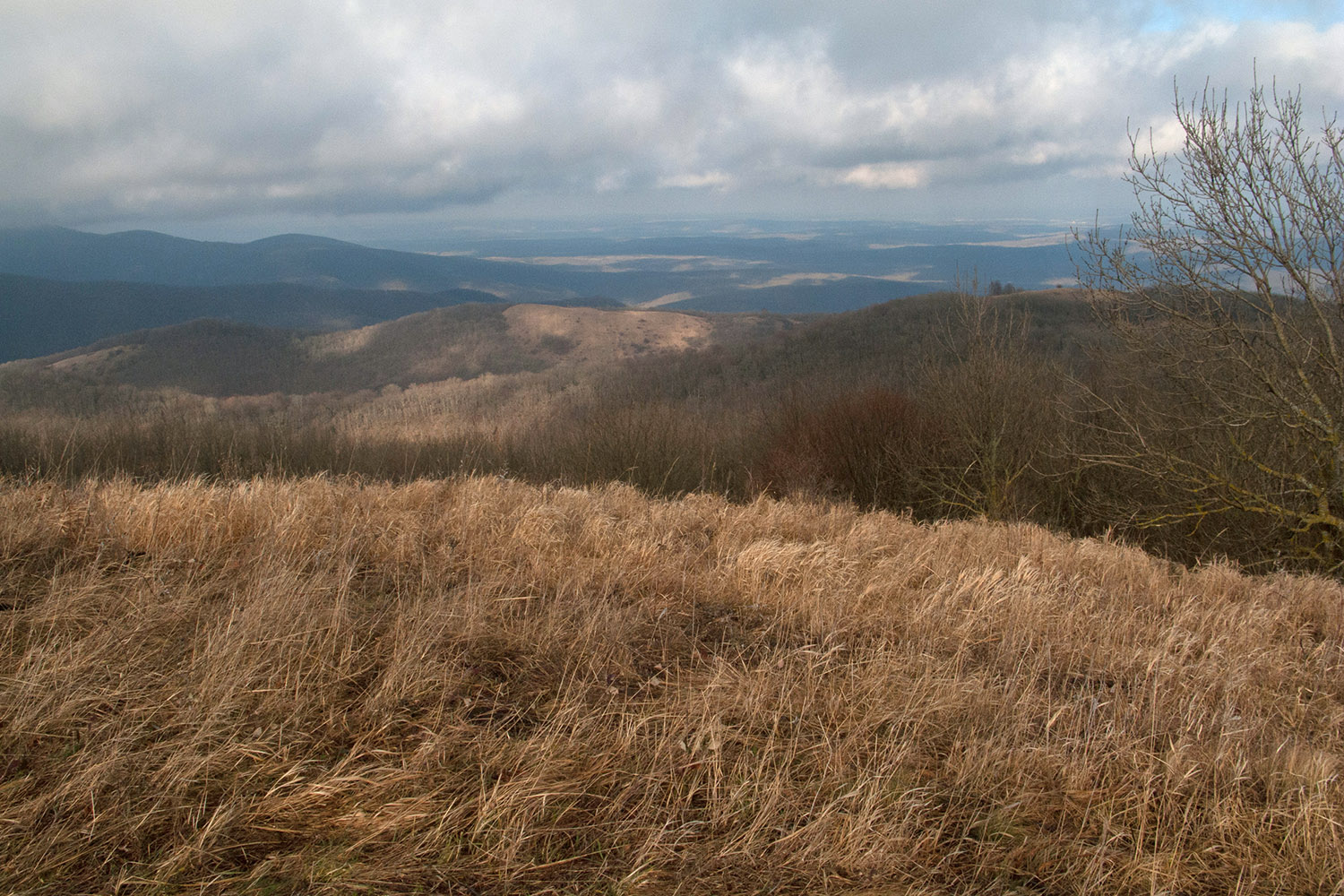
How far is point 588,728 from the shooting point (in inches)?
101

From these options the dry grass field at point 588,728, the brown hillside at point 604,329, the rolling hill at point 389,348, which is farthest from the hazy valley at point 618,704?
the brown hillside at point 604,329

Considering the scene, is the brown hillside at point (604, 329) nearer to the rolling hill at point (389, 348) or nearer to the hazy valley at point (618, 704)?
the rolling hill at point (389, 348)

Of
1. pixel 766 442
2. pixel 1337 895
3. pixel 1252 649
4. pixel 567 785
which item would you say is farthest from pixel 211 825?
pixel 766 442

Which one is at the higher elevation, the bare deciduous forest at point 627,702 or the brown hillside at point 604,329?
the brown hillside at point 604,329

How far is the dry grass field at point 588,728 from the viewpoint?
202 cm

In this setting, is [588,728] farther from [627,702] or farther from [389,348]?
[389,348]

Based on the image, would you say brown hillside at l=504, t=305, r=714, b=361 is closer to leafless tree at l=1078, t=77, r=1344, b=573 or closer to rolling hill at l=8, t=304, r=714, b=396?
rolling hill at l=8, t=304, r=714, b=396

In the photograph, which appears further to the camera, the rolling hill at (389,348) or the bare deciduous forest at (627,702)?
the rolling hill at (389,348)

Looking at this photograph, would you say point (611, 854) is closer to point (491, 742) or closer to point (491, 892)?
point (491, 892)

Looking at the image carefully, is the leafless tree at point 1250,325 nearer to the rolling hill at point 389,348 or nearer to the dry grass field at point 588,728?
the dry grass field at point 588,728

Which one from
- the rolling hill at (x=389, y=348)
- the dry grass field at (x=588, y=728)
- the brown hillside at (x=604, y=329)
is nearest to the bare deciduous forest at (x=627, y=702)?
the dry grass field at (x=588, y=728)

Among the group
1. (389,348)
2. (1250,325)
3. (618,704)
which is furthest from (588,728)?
(389,348)

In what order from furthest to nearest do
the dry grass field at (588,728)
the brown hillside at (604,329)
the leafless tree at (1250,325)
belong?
the brown hillside at (604,329), the leafless tree at (1250,325), the dry grass field at (588,728)

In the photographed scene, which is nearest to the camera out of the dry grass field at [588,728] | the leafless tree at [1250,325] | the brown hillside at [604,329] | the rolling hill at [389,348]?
the dry grass field at [588,728]
